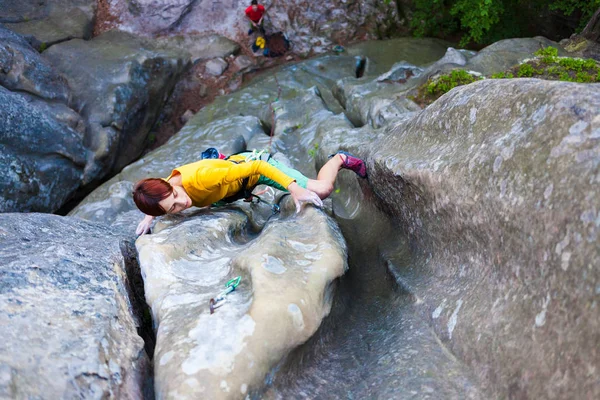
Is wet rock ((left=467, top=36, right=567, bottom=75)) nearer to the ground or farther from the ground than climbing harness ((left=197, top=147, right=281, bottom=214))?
farther from the ground

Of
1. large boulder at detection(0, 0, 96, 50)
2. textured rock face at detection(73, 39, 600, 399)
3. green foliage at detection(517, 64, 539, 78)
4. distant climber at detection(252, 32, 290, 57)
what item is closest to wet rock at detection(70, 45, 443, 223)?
distant climber at detection(252, 32, 290, 57)

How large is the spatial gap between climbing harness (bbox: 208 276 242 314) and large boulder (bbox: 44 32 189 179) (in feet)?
26.3

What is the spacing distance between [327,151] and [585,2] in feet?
22.4

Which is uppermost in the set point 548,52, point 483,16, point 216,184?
point 483,16

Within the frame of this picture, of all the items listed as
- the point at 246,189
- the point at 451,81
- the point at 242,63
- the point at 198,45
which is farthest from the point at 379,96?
the point at 198,45

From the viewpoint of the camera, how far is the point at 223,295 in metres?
3.26

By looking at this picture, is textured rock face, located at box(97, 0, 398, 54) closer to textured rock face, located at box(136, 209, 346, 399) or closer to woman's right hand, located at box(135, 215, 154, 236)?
woman's right hand, located at box(135, 215, 154, 236)

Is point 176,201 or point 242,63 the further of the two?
point 242,63

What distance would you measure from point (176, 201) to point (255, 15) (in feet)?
31.8

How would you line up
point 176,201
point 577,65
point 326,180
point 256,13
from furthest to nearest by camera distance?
point 256,13
point 577,65
point 326,180
point 176,201

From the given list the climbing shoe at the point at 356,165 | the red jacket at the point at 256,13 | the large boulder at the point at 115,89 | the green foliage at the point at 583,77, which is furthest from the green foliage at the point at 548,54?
the large boulder at the point at 115,89

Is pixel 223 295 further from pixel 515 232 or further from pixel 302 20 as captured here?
pixel 302 20

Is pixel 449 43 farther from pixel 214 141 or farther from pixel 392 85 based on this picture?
pixel 214 141

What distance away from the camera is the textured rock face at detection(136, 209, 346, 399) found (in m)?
2.75
